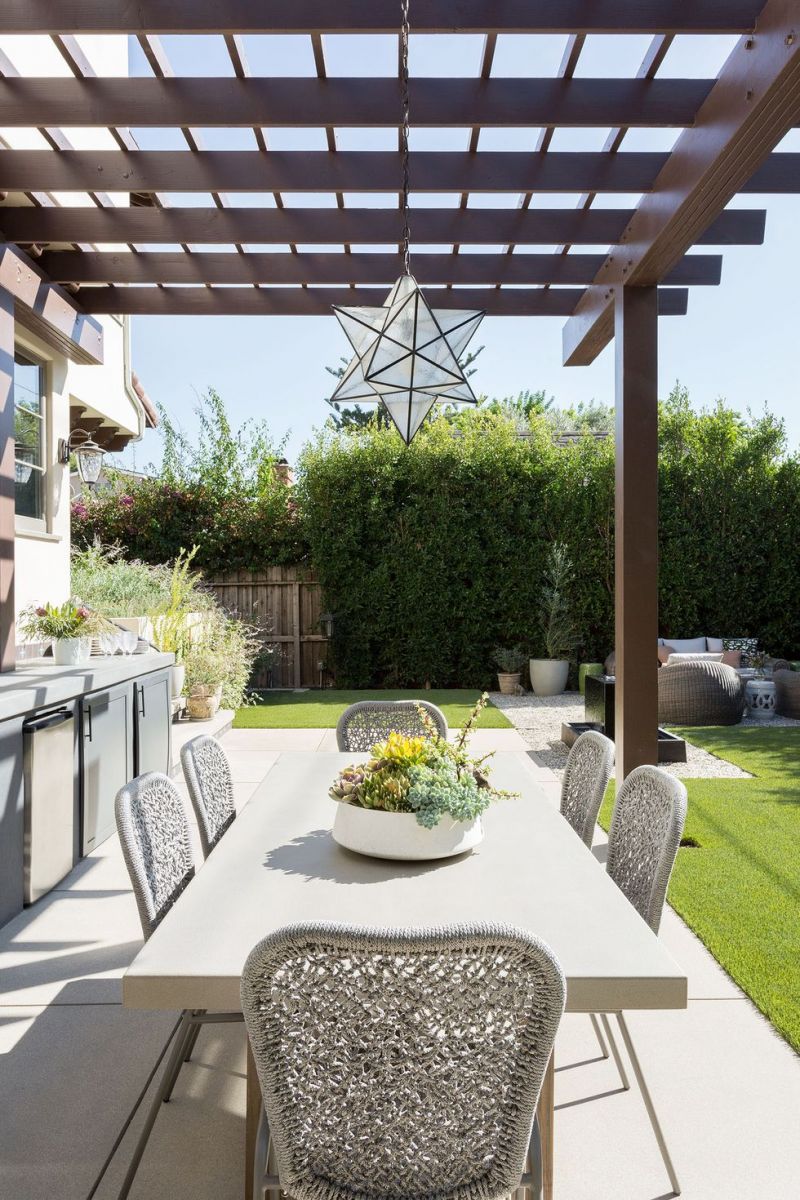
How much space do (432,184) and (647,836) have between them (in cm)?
314

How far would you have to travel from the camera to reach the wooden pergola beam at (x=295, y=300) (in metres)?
5.35

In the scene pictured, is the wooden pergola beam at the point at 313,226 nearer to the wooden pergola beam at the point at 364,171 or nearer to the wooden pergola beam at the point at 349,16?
the wooden pergola beam at the point at 364,171

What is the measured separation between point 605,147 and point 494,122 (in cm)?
72

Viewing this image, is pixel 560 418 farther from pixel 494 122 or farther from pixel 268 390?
pixel 494 122

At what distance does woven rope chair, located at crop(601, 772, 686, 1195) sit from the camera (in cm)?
194

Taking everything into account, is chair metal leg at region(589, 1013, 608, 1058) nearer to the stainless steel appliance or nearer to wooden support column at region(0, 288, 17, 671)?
the stainless steel appliance

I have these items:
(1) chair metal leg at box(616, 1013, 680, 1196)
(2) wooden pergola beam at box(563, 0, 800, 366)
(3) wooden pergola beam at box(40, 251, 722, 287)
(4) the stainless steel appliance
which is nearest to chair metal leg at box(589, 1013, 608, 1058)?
(1) chair metal leg at box(616, 1013, 680, 1196)

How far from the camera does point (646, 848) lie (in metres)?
2.11

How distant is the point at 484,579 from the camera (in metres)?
10.4

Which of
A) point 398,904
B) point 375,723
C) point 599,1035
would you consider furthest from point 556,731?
point 398,904

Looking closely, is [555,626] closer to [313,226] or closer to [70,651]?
[313,226]

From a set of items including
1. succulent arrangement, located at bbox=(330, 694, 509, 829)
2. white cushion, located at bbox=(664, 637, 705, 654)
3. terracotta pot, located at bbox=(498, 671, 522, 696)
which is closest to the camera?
succulent arrangement, located at bbox=(330, 694, 509, 829)

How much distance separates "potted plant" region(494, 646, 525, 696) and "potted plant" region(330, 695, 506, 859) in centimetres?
826

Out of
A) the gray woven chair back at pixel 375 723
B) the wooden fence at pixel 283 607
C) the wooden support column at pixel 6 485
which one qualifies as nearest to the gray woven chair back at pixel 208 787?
the gray woven chair back at pixel 375 723
